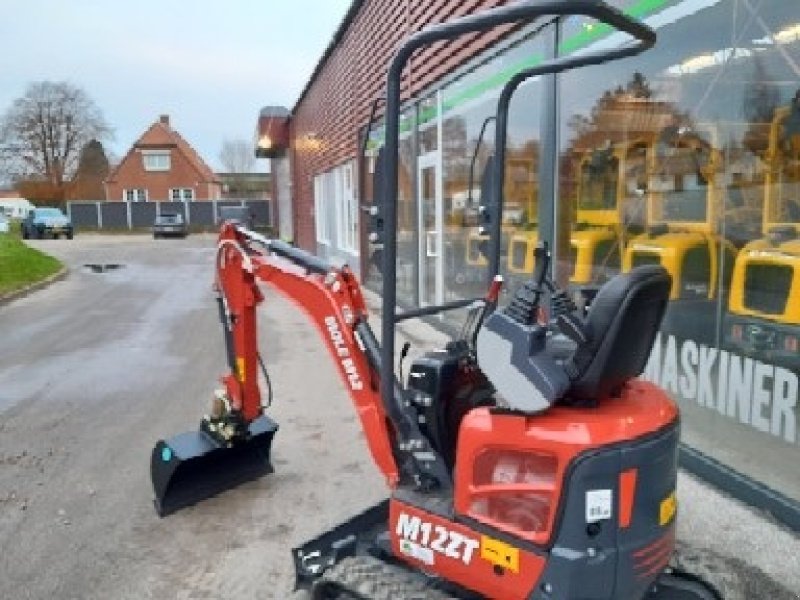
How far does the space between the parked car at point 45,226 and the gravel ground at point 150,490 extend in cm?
3108

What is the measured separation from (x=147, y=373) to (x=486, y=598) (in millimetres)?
5687

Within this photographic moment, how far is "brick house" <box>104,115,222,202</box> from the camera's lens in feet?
184

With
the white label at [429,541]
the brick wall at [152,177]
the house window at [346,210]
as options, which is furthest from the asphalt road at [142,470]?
the brick wall at [152,177]

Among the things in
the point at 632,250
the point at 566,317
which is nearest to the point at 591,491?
the point at 566,317

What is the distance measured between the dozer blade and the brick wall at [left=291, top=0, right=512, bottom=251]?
2.51m

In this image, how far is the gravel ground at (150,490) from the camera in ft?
11.2

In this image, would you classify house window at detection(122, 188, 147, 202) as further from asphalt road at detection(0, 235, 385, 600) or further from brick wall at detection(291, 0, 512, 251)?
asphalt road at detection(0, 235, 385, 600)

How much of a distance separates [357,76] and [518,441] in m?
11.9

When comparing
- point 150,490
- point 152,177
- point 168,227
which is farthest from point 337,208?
point 152,177

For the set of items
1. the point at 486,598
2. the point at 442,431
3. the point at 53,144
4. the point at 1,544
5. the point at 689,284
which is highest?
the point at 53,144

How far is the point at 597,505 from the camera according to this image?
2178mm

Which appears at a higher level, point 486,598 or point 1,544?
point 486,598

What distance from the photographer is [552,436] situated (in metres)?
2.23

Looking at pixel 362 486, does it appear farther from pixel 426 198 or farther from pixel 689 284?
pixel 426 198
